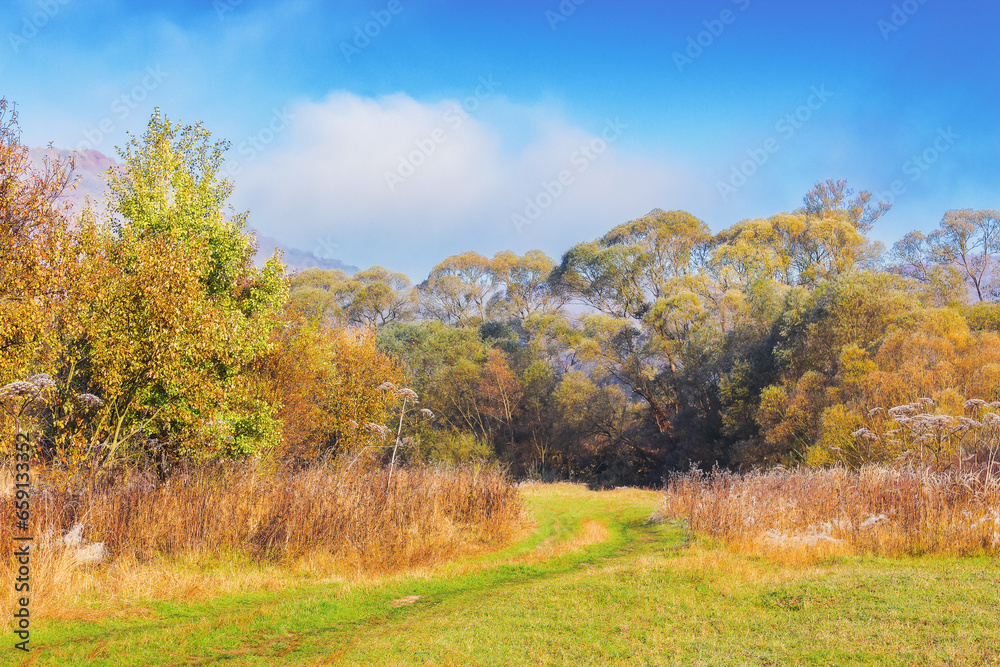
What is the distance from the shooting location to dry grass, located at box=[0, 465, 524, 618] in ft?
26.1

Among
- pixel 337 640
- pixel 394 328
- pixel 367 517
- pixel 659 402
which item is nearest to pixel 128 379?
pixel 367 517

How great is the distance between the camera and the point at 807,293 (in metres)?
30.4

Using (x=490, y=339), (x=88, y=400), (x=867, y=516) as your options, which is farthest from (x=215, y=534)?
(x=490, y=339)

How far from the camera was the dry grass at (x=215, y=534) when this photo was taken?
26.1 feet

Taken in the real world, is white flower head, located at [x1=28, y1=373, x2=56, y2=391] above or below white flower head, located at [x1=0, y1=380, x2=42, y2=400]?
above

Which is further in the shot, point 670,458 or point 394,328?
point 394,328

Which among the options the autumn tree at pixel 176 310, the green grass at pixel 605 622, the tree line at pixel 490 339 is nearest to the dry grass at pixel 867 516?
the green grass at pixel 605 622

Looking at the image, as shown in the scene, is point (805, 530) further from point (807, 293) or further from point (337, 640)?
point (807, 293)

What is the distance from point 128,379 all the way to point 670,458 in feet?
107

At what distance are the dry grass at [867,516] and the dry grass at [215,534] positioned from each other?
214 inches

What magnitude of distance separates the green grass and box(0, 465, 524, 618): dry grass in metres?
0.69

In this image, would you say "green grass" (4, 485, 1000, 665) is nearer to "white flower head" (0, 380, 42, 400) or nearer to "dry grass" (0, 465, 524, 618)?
"dry grass" (0, 465, 524, 618)

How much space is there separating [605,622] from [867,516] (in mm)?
6848

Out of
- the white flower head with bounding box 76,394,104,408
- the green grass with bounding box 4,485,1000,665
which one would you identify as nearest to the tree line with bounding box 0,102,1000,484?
the white flower head with bounding box 76,394,104,408
